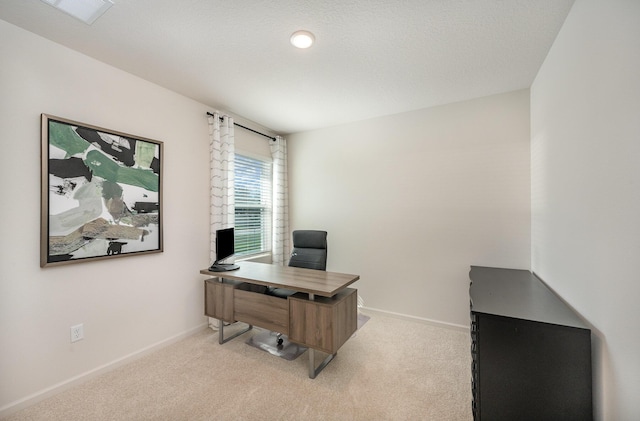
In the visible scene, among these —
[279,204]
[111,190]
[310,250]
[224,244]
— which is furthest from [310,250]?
[111,190]

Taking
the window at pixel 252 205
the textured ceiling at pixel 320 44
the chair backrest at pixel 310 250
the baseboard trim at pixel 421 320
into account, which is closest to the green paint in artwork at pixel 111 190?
the textured ceiling at pixel 320 44

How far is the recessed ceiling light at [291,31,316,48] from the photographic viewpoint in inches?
68.3

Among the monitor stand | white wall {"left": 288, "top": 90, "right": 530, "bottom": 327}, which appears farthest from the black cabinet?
the monitor stand

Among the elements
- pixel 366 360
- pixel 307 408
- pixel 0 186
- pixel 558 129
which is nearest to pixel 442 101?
pixel 558 129

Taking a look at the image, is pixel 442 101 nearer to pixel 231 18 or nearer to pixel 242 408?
pixel 231 18

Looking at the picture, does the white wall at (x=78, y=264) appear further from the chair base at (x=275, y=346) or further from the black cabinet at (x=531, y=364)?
the black cabinet at (x=531, y=364)

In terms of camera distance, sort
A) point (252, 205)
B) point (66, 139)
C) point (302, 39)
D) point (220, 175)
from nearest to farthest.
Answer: point (302, 39) < point (66, 139) < point (220, 175) < point (252, 205)

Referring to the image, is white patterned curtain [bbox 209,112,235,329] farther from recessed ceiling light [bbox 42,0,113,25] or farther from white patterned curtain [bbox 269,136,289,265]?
recessed ceiling light [bbox 42,0,113,25]

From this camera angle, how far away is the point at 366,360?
2.25 metres

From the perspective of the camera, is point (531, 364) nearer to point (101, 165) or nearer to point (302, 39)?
point (302, 39)

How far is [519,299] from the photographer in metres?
1.62

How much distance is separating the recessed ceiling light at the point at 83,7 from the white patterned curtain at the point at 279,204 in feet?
7.78

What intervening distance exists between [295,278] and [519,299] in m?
1.64

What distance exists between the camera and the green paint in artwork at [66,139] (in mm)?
1831
